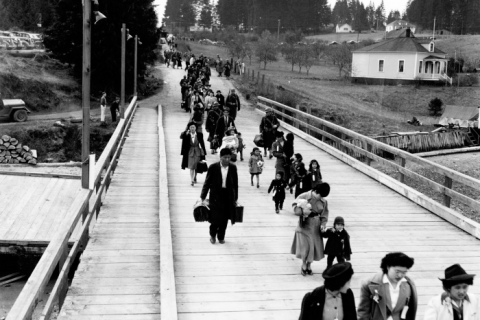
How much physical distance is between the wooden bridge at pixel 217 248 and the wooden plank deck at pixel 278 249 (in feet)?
0.05

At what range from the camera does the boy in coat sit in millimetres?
6105

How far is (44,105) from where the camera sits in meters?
39.2

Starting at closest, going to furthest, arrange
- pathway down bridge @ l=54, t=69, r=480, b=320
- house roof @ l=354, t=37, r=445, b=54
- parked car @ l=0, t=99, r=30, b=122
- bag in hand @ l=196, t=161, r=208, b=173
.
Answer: pathway down bridge @ l=54, t=69, r=480, b=320
bag in hand @ l=196, t=161, r=208, b=173
parked car @ l=0, t=99, r=30, b=122
house roof @ l=354, t=37, r=445, b=54

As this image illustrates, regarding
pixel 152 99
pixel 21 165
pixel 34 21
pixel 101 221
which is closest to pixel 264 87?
pixel 152 99

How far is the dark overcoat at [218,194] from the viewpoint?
34.7 feet

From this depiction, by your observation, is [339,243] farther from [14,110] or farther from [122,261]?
[14,110]

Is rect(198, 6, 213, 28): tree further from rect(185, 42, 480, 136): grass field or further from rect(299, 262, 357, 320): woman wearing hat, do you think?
rect(299, 262, 357, 320): woman wearing hat

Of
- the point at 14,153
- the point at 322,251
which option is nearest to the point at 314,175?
the point at 322,251

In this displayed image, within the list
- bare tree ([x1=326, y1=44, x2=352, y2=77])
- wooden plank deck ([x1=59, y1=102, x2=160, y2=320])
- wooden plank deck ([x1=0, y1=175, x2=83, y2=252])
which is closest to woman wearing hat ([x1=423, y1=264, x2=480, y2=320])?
wooden plank deck ([x1=59, y1=102, x2=160, y2=320])

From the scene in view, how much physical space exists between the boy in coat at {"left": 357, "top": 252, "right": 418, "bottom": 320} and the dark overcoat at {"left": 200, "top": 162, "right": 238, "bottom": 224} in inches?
180

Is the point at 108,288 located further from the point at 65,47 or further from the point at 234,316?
the point at 65,47

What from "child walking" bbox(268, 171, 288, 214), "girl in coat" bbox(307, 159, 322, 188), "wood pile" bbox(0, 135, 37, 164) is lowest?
"wood pile" bbox(0, 135, 37, 164)

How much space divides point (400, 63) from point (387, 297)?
231 feet

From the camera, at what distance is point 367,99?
204 ft
